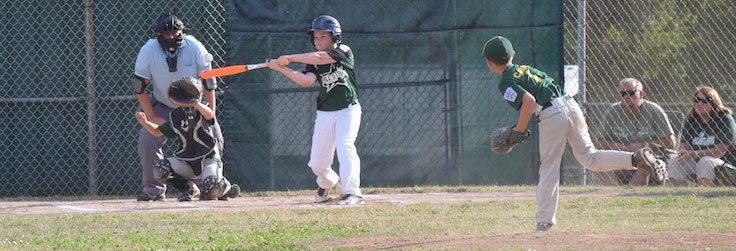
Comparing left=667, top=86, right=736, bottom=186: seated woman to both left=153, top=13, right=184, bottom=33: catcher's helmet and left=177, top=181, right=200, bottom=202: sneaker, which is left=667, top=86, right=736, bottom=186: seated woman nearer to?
left=177, top=181, right=200, bottom=202: sneaker

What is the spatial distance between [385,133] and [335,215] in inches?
109

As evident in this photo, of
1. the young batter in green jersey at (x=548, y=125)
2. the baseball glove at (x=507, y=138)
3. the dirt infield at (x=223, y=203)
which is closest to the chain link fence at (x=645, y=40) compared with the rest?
the dirt infield at (x=223, y=203)

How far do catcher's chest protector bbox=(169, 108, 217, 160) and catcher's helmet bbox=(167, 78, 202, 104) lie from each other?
0.19m

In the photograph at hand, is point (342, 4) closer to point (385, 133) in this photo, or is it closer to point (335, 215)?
point (385, 133)

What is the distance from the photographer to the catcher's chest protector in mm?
7867

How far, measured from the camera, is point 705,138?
955cm

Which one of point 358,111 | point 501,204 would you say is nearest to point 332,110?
point 358,111

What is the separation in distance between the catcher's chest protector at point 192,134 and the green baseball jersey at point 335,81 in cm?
95

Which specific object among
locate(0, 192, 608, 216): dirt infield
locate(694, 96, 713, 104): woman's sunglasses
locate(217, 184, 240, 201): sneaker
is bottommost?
locate(0, 192, 608, 216): dirt infield

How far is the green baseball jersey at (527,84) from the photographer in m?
5.94

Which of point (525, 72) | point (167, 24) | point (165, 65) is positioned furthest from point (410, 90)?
point (525, 72)

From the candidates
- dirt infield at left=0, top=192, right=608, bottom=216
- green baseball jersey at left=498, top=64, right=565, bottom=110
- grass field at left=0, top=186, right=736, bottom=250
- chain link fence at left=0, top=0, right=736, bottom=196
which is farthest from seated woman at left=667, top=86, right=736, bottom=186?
green baseball jersey at left=498, top=64, right=565, bottom=110

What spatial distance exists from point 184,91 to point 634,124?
15.0 ft

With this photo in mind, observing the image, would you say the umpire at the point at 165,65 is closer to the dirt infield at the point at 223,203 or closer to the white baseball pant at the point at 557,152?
the dirt infield at the point at 223,203
